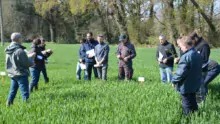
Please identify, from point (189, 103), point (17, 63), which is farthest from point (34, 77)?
point (189, 103)

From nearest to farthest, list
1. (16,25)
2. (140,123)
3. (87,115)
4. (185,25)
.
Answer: (140,123) → (87,115) → (185,25) → (16,25)

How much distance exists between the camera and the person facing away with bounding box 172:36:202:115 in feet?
18.2

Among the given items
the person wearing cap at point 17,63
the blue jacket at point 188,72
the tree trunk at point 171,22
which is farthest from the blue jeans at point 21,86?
the tree trunk at point 171,22

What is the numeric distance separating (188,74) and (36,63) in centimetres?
513

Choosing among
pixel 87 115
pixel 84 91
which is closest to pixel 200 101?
pixel 87 115

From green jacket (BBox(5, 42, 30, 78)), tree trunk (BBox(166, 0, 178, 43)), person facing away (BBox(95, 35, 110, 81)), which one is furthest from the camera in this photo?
tree trunk (BBox(166, 0, 178, 43))

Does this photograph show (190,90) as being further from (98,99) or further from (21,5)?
(21,5)

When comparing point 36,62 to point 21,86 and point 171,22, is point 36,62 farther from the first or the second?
point 171,22

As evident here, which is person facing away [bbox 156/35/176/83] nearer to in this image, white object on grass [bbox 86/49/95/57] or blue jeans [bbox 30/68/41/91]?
white object on grass [bbox 86/49/95/57]

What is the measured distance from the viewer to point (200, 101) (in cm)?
651

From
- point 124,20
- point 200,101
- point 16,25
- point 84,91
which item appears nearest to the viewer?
point 200,101

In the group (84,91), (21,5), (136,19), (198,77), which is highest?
(21,5)

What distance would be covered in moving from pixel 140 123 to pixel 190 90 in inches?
47.0

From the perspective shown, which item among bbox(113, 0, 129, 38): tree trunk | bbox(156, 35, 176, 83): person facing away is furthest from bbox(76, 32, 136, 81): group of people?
bbox(113, 0, 129, 38): tree trunk
